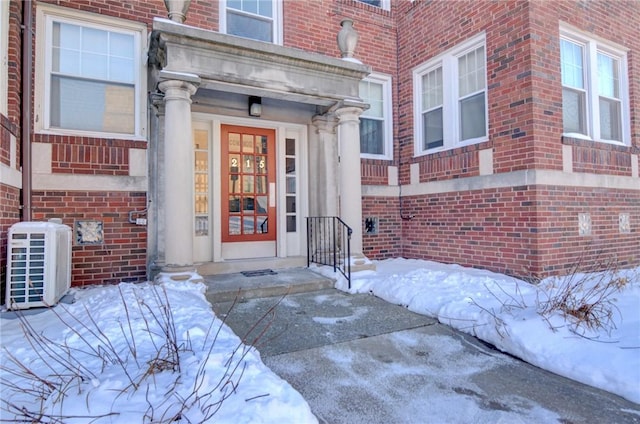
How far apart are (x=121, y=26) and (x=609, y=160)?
295 inches

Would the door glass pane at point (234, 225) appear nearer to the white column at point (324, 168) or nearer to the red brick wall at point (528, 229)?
the white column at point (324, 168)

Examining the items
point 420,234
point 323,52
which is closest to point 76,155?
point 323,52

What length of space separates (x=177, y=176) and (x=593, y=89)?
634 cm

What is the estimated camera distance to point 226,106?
5.53 m

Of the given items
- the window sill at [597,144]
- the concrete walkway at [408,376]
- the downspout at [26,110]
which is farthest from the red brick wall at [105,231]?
the window sill at [597,144]

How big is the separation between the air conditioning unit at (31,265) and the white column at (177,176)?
1.09 meters

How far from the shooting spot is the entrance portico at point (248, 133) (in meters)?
4.30

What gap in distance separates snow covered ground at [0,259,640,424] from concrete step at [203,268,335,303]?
0.34 metres

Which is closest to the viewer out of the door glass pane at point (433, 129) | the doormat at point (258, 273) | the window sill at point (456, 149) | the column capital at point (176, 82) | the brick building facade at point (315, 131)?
the column capital at point (176, 82)

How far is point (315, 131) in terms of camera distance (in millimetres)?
6152

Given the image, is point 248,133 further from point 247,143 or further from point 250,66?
point 250,66

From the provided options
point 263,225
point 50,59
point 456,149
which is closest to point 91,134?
point 50,59

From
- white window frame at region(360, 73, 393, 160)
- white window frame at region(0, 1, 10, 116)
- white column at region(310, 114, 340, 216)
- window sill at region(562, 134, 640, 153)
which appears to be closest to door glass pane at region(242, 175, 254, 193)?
white column at region(310, 114, 340, 216)

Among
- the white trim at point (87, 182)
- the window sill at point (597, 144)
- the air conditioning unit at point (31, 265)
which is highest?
the window sill at point (597, 144)
